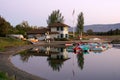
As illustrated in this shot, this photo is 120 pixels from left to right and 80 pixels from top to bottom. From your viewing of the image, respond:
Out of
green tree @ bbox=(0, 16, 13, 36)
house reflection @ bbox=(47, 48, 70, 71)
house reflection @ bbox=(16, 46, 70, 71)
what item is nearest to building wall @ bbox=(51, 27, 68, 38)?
green tree @ bbox=(0, 16, 13, 36)

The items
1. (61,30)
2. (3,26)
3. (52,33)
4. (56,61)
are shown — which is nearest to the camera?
(56,61)

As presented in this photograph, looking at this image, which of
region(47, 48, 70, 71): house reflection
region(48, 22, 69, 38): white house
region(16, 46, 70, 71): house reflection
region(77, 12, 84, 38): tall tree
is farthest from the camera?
region(77, 12, 84, 38): tall tree

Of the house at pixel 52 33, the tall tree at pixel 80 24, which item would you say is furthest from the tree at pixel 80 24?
the house at pixel 52 33

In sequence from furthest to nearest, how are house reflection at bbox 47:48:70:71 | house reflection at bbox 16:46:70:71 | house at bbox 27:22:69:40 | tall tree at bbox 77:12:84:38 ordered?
1. tall tree at bbox 77:12:84:38
2. house at bbox 27:22:69:40
3. house reflection at bbox 16:46:70:71
4. house reflection at bbox 47:48:70:71

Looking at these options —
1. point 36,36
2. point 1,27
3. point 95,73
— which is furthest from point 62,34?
point 95,73

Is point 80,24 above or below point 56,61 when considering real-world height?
above

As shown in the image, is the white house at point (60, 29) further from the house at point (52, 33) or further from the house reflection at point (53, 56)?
the house reflection at point (53, 56)

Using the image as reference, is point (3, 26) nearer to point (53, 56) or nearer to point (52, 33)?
point (52, 33)

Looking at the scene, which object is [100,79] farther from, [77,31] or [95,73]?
[77,31]

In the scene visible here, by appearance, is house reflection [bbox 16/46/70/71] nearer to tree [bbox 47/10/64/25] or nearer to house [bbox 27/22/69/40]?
house [bbox 27/22/69/40]

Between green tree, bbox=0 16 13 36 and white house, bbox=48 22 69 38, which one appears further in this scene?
white house, bbox=48 22 69 38

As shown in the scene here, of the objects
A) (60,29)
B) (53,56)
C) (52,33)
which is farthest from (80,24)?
(53,56)

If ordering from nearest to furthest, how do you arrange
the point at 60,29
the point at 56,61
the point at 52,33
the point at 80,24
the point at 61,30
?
the point at 56,61, the point at 52,33, the point at 61,30, the point at 60,29, the point at 80,24

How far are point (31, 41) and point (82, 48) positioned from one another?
19.9m
